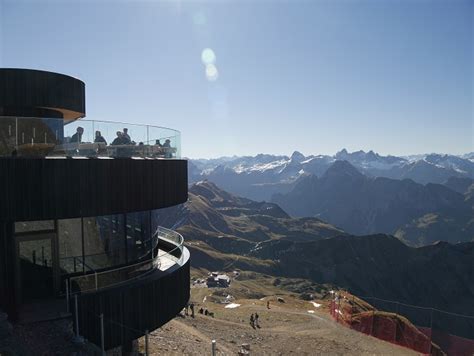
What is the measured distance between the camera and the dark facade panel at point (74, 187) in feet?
44.5

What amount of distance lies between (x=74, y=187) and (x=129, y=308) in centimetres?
500

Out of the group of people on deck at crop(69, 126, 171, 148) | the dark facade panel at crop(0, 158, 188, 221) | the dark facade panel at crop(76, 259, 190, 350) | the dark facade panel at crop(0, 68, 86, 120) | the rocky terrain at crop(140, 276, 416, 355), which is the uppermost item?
the dark facade panel at crop(0, 68, 86, 120)

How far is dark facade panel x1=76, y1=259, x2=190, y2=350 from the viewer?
1464 centimetres

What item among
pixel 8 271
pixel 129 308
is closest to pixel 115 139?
pixel 8 271

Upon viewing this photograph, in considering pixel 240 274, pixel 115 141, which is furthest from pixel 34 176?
pixel 240 274

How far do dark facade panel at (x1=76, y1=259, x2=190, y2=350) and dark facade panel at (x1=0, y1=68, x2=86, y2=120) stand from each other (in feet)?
28.7

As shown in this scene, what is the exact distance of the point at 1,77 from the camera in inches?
692

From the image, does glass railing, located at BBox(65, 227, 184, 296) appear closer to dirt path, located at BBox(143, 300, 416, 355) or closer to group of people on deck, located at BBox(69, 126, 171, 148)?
group of people on deck, located at BBox(69, 126, 171, 148)

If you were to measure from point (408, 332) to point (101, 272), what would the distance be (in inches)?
1166

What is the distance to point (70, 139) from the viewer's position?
48.9 ft

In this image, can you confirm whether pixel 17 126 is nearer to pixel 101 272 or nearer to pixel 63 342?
pixel 101 272

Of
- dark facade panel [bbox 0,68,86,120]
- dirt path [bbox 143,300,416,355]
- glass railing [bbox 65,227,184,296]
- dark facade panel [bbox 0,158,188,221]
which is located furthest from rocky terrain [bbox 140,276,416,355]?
dark facade panel [bbox 0,68,86,120]

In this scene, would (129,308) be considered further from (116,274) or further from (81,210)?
(81,210)

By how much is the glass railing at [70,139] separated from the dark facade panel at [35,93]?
3.88 meters
